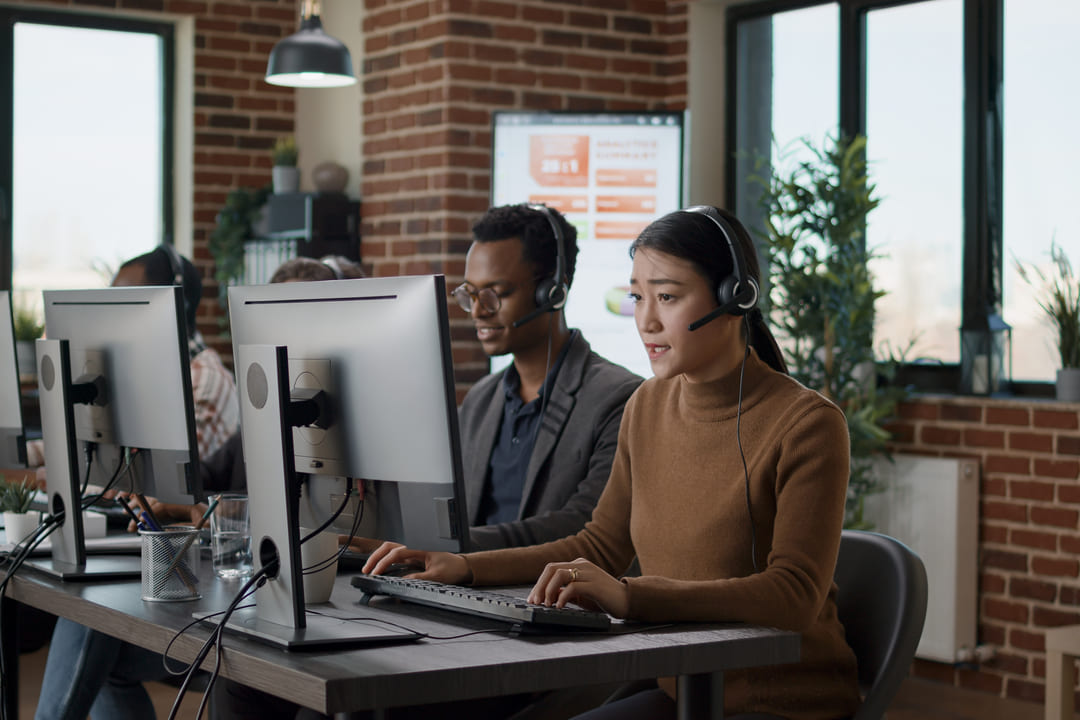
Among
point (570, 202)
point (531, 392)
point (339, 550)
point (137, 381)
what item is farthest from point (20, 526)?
point (570, 202)

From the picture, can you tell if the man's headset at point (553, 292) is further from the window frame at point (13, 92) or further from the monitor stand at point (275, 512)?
the window frame at point (13, 92)

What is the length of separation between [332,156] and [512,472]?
294cm

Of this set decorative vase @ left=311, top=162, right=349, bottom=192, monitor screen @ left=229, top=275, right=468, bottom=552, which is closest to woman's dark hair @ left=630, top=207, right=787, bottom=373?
monitor screen @ left=229, top=275, right=468, bottom=552

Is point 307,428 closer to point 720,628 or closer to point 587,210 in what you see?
point 720,628

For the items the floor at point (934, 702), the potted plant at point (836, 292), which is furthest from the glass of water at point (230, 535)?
the potted plant at point (836, 292)

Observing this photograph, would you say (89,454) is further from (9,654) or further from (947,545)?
(947,545)

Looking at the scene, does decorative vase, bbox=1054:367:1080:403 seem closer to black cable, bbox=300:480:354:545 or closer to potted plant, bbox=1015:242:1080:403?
potted plant, bbox=1015:242:1080:403

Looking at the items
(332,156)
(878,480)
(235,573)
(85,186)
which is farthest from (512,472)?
(85,186)

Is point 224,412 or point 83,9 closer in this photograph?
point 224,412

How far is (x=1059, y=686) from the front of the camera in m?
3.10

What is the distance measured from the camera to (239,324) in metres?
1.96

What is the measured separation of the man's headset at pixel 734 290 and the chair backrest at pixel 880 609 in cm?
46

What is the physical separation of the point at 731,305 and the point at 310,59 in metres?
2.62

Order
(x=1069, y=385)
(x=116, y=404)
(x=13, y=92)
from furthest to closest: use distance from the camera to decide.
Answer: (x=13, y=92)
(x=1069, y=385)
(x=116, y=404)
